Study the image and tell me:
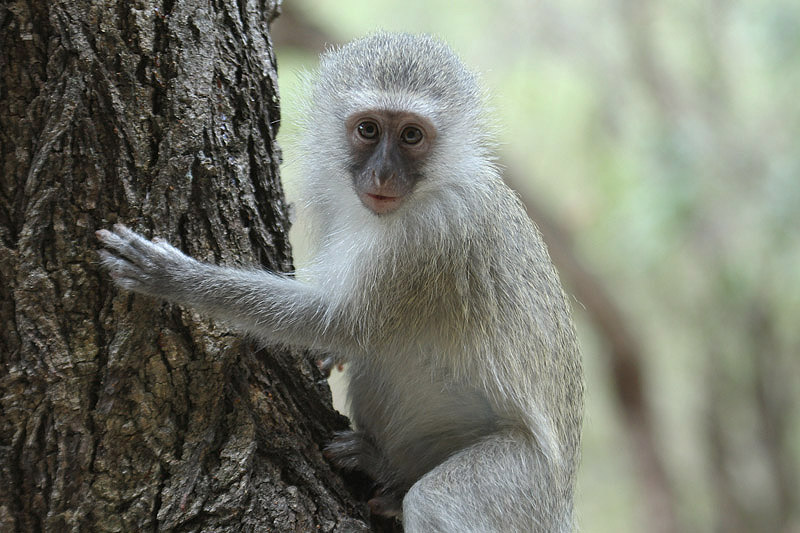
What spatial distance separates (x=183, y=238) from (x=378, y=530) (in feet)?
4.37

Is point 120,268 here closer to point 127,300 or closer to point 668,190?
point 127,300

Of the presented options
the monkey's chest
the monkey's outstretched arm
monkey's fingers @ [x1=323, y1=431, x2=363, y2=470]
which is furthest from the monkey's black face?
monkey's fingers @ [x1=323, y1=431, x2=363, y2=470]

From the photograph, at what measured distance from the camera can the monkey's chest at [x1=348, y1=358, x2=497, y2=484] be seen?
3.43 metres

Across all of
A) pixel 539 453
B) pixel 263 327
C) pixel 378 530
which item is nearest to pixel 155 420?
pixel 263 327

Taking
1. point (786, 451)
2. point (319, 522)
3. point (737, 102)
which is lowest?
point (786, 451)

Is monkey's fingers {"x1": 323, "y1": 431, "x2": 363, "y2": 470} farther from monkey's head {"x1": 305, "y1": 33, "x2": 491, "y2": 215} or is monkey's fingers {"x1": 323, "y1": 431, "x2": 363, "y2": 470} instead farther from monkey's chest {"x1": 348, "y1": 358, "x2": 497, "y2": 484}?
monkey's head {"x1": 305, "y1": 33, "x2": 491, "y2": 215}

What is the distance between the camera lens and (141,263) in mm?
2613

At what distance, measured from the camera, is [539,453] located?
3.31 m

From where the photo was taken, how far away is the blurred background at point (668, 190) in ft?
28.5

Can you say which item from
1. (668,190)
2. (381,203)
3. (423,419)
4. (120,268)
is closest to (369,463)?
(423,419)

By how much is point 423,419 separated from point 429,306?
0.52 metres

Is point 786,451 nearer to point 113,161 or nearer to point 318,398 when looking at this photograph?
point 318,398

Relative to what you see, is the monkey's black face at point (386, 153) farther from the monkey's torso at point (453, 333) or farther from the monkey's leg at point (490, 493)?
the monkey's leg at point (490, 493)

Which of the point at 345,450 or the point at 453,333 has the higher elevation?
the point at 453,333
